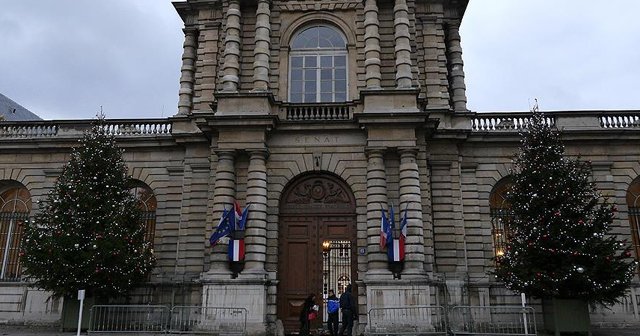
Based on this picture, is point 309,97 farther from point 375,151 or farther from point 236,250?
point 236,250

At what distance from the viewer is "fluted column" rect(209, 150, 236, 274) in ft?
59.2

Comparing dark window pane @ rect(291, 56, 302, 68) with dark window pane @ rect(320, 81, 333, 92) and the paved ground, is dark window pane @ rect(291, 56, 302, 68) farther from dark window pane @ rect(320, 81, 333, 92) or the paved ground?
the paved ground

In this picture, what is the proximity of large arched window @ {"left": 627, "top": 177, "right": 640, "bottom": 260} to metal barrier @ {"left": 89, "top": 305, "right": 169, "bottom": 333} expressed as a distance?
17966 mm

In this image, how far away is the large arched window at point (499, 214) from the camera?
21.1 metres

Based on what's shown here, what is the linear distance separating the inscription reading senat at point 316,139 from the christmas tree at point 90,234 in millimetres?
6381

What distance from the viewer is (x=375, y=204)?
59.4 ft

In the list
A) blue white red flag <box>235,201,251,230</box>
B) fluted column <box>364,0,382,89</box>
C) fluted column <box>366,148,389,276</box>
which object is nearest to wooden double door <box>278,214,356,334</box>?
fluted column <box>366,148,389,276</box>

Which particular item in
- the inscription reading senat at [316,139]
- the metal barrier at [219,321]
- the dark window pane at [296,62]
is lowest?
the metal barrier at [219,321]

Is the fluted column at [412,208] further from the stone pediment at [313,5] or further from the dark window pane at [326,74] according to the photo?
the stone pediment at [313,5]

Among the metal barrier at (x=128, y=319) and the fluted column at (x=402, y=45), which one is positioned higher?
the fluted column at (x=402, y=45)

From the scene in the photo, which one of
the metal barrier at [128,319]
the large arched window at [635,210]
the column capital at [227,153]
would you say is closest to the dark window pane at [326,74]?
the column capital at [227,153]

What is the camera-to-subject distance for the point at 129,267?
1820 cm

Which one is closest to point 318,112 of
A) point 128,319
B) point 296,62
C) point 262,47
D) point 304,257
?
point 296,62

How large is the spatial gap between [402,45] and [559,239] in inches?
349
